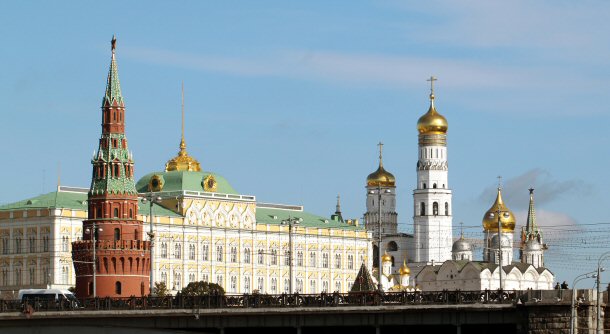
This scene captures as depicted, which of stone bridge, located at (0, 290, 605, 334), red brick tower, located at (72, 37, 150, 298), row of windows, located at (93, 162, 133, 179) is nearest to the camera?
stone bridge, located at (0, 290, 605, 334)

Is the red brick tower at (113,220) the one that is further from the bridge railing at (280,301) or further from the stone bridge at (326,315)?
the stone bridge at (326,315)

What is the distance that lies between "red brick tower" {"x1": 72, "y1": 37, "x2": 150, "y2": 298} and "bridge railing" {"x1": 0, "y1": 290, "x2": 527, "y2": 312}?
59887 mm

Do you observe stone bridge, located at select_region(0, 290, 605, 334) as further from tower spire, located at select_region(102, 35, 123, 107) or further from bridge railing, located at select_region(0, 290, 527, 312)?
tower spire, located at select_region(102, 35, 123, 107)

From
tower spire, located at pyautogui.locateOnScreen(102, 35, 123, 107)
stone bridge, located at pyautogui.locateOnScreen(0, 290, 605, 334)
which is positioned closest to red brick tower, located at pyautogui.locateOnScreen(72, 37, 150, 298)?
tower spire, located at pyautogui.locateOnScreen(102, 35, 123, 107)

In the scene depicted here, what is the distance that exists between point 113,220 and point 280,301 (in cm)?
7785

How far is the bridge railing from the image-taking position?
93.2 metres

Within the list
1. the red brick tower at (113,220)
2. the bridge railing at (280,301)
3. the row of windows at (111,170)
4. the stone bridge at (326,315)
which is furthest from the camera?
the row of windows at (111,170)

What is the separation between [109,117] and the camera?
173875 millimetres

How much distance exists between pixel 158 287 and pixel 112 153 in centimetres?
2221

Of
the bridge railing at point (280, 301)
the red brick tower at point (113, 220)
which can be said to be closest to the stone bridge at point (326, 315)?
the bridge railing at point (280, 301)

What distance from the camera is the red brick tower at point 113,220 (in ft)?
565

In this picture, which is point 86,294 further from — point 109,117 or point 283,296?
point 283,296

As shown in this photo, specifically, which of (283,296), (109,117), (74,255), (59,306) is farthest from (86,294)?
(283,296)

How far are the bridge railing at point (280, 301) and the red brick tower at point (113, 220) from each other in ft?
196
